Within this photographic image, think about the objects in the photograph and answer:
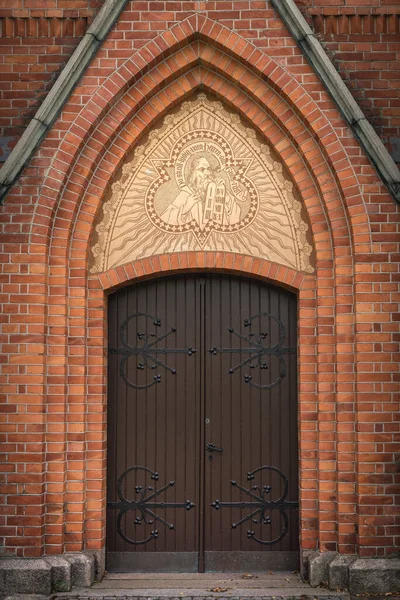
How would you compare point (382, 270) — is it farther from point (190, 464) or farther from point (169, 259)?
point (190, 464)

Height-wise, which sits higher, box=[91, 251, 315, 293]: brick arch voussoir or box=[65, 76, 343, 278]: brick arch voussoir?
box=[65, 76, 343, 278]: brick arch voussoir

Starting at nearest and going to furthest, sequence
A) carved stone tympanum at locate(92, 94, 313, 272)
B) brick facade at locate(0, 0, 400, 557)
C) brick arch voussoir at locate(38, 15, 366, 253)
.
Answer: brick facade at locate(0, 0, 400, 557) → brick arch voussoir at locate(38, 15, 366, 253) → carved stone tympanum at locate(92, 94, 313, 272)

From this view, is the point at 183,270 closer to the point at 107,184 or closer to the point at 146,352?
the point at 146,352

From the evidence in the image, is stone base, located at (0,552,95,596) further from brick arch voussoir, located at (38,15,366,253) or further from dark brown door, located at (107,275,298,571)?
brick arch voussoir, located at (38,15,366,253)

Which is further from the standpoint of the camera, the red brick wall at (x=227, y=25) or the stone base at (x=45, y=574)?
the red brick wall at (x=227, y=25)

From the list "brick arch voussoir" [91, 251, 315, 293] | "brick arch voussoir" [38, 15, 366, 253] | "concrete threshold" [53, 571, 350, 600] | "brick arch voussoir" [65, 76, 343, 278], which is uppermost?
"brick arch voussoir" [38, 15, 366, 253]

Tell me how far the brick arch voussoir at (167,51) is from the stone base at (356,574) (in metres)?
3.91

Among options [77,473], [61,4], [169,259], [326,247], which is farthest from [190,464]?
[61,4]

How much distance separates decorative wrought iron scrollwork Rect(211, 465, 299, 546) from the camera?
6121mm

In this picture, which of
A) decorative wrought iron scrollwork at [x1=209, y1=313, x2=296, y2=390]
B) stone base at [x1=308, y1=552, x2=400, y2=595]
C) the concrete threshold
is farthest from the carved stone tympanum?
the concrete threshold

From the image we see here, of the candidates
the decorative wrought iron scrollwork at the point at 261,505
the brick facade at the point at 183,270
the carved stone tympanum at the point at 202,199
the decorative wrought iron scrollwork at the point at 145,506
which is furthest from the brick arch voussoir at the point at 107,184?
the decorative wrought iron scrollwork at the point at 145,506

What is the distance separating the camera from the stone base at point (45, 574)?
216 inches

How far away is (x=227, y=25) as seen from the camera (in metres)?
5.91

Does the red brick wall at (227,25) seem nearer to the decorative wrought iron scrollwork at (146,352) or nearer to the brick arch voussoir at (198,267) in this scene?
the brick arch voussoir at (198,267)
